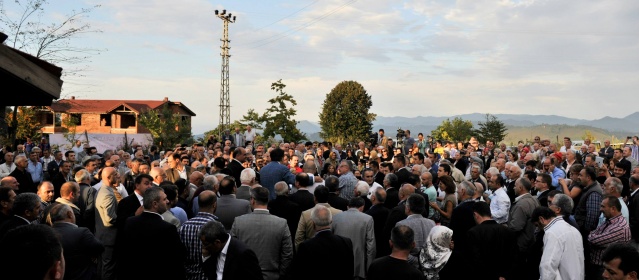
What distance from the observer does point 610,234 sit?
642 centimetres

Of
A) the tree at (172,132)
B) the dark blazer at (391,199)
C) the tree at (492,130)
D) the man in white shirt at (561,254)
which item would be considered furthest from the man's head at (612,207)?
the tree at (492,130)

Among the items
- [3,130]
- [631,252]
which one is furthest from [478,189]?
[3,130]

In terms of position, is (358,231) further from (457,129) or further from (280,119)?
(457,129)

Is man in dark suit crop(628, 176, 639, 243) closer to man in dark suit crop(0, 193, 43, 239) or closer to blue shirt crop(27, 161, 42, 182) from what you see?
Answer: man in dark suit crop(0, 193, 43, 239)

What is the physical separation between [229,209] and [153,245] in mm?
1592

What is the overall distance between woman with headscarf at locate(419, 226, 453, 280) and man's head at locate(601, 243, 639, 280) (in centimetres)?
169

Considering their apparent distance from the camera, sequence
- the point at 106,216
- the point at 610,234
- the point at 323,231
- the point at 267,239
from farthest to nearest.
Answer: the point at 106,216
the point at 610,234
the point at 267,239
the point at 323,231

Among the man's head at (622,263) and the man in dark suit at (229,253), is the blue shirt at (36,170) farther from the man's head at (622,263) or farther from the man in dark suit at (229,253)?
the man's head at (622,263)

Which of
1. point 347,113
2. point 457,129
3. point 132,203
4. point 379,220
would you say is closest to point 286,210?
point 379,220

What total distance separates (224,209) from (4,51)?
3.92 meters

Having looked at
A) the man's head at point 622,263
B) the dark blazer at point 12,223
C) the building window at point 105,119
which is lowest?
the dark blazer at point 12,223

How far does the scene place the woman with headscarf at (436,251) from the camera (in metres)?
5.42

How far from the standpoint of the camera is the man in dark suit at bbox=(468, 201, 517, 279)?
621 centimetres

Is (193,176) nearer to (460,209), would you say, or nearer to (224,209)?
(224,209)
